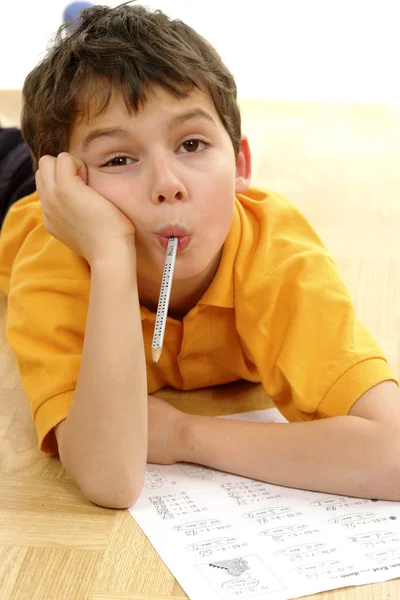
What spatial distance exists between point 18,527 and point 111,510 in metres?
0.10

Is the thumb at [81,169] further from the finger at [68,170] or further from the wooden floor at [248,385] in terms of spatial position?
the wooden floor at [248,385]

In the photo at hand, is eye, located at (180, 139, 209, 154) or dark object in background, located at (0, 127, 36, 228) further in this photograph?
dark object in background, located at (0, 127, 36, 228)

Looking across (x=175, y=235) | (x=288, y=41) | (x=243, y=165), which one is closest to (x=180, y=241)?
(x=175, y=235)

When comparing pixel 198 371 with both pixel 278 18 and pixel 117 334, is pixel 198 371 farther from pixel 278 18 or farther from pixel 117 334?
pixel 278 18

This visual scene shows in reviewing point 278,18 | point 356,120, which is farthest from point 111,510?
point 278,18

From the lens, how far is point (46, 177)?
1085 mm

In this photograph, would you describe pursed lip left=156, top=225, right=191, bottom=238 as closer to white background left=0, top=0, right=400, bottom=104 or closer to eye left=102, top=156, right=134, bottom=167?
eye left=102, top=156, right=134, bottom=167

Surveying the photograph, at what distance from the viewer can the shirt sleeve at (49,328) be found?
106 centimetres

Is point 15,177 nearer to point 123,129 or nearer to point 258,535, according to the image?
point 123,129

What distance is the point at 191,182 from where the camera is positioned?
103 cm

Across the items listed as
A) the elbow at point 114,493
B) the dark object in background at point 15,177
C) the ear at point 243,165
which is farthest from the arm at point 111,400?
the dark object in background at point 15,177

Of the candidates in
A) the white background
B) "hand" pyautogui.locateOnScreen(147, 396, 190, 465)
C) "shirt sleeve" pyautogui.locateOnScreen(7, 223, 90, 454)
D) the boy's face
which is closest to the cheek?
the boy's face

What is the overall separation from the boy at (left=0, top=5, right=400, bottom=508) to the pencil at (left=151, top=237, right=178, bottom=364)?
17 millimetres

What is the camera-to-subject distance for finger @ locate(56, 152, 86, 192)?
1.05m
